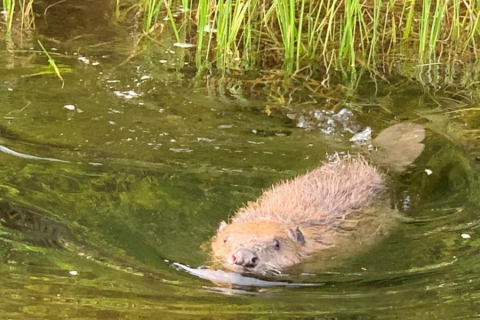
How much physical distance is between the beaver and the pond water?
89 millimetres

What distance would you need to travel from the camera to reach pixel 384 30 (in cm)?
481

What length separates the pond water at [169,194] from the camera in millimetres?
2441

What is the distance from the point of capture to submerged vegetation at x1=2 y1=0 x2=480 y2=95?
4543mm

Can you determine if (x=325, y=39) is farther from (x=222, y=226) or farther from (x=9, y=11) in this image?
(x=222, y=226)

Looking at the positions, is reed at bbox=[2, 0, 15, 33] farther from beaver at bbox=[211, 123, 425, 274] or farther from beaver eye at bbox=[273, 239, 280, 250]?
beaver eye at bbox=[273, 239, 280, 250]

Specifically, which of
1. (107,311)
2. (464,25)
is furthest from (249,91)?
(107,311)

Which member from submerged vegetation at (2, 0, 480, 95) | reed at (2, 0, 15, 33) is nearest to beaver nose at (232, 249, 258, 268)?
submerged vegetation at (2, 0, 480, 95)

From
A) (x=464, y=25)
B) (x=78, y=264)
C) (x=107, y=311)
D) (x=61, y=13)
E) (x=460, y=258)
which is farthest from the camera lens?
(x=61, y=13)

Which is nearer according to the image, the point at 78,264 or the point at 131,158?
the point at 78,264

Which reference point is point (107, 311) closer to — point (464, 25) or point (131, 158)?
point (131, 158)

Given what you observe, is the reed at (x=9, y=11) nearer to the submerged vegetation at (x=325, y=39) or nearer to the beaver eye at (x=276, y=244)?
the submerged vegetation at (x=325, y=39)

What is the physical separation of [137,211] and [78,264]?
0.52m

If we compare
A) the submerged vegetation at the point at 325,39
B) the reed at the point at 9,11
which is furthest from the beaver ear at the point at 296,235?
the reed at the point at 9,11

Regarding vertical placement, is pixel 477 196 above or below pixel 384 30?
below
